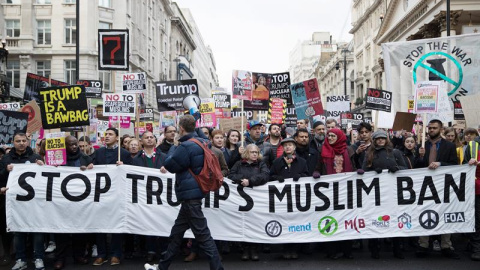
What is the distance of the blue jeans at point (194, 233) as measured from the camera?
613 cm

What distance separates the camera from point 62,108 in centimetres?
841

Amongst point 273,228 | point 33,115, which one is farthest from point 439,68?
point 33,115

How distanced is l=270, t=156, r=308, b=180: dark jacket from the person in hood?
3343mm

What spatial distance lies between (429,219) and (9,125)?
21.0ft

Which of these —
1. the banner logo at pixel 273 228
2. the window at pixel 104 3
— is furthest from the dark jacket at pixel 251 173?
the window at pixel 104 3

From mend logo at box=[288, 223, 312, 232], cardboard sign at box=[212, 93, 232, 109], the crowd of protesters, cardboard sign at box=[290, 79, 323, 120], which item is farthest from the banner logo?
cardboard sign at box=[212, 93, 232, 109]

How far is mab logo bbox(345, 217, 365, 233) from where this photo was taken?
760 centimetres

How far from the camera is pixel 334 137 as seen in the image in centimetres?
772

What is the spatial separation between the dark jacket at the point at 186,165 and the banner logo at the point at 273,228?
5.68 feet

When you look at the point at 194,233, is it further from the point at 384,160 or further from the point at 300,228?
the point at 384,160

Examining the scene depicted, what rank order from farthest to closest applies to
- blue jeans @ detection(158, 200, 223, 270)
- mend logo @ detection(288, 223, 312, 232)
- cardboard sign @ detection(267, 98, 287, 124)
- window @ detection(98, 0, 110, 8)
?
window @ detection(98, 0, 110, 8) < cardboard sign @ detection(267, 98, 287, 124) < mend logo @ detection(288, 223, 312, 232) < blue jeans @ detection(158, 200, 223, 270)

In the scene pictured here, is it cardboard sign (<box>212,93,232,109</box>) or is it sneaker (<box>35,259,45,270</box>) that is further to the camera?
cardboard sign (<box>212,93,232,109</box>)

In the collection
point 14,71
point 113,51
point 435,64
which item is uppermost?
point 14,71

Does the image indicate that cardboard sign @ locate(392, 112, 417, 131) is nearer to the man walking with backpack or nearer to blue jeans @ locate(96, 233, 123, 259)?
the man walking with backpack
